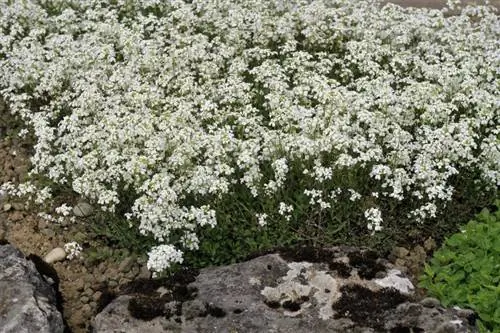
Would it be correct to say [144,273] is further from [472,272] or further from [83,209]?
[472,272]

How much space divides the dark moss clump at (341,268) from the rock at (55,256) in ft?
11.2

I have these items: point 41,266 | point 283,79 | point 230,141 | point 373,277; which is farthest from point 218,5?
point 373,277

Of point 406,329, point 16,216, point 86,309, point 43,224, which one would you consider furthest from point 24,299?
point 406,329

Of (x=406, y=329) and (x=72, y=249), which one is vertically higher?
(x=406, y=329)

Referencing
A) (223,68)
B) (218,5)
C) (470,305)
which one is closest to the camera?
(470,305)

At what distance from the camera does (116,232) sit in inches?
337

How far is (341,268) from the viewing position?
723 centimetres

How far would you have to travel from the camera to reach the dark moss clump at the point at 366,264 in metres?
7.21

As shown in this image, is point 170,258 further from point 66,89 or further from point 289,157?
point 66,89

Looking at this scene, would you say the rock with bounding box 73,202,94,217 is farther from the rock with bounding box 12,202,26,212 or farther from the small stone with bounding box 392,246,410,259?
the small stone with bounding box 392,246,410,259

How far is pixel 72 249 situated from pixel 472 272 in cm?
425

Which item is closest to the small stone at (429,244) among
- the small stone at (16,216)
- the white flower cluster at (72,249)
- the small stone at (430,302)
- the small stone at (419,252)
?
the small stone at (419,252)

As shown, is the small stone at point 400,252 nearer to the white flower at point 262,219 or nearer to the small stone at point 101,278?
the white flower at point 262,219

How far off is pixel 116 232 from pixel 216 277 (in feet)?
5.97
